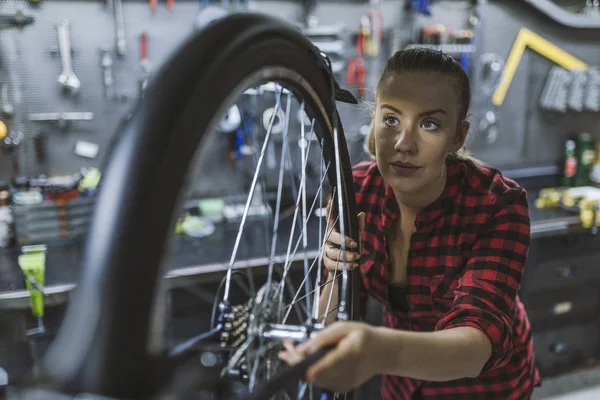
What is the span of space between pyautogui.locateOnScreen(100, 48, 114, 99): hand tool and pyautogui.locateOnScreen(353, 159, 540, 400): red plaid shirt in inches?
44.7

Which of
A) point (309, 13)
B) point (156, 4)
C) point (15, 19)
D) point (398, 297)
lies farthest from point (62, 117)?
point (398, 297)

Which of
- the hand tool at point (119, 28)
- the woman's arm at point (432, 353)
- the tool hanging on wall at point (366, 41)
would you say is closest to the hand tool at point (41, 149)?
the hand tool at point (119, 28)

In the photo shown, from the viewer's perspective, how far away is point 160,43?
6.28 ft

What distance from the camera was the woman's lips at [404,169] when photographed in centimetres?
77

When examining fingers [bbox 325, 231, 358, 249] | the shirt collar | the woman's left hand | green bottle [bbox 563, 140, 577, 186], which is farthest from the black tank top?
green bottle [bbox 563, 140, 577, 186]

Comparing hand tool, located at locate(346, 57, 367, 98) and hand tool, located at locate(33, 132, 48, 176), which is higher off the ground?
hand tool, located at locate(346, 57, 367, 98)

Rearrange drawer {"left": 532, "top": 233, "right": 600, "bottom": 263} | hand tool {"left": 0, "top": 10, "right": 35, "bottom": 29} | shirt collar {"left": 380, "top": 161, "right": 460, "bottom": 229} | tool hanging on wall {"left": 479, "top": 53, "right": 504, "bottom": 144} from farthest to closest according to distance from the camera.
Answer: tool hanging on wall {"left": 479, "top": 53, "right": 504, "bottom": 144} → drawer {"left": 532, "top": 233, "right": 600, "bottom": 263} → hand tool {"left": 0, "top": 10, "right": 35, "bottom": 29} → shirt collar {"left": 380, "top": 161, "right": 460, "bottom": 229}

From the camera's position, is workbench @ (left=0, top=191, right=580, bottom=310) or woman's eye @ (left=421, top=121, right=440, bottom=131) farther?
workbench @ (left=0, top=191, right=580, bottom=310)

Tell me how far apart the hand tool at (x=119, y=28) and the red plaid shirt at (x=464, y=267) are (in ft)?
3.75

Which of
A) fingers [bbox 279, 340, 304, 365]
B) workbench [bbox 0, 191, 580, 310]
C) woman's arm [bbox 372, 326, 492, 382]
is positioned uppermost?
fingers [bbox 279, 340, 304, 365]

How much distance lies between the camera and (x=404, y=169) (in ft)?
2.55

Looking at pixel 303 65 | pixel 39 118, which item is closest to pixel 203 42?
pixel 303 65

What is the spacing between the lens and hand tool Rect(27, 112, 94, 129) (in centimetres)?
178

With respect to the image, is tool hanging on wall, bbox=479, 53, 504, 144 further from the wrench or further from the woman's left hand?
the woman's left hand
